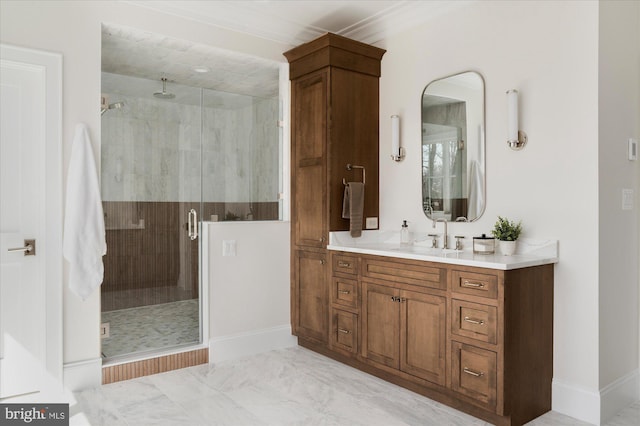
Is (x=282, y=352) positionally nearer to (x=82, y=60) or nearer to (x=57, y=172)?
(x=57, y=172)

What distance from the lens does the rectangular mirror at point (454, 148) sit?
10.1 feet

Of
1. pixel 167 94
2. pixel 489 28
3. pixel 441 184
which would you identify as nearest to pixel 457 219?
pixel 441 184

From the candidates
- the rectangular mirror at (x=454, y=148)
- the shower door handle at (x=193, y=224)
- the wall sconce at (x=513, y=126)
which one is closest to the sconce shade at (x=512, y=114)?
the wall sconce at (x=513, y=126)

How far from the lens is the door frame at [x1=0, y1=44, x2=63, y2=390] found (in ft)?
9.32

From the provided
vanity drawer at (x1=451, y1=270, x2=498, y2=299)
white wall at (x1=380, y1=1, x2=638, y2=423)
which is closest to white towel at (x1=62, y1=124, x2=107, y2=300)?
vanity drawer at (x1=451, y1=270, x2=498, y2=299)

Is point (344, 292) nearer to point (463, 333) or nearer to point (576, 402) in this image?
point (463, 333)

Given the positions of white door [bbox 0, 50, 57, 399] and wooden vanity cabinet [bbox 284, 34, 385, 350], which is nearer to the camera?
white door [bbox 0, 50, 57, 399]

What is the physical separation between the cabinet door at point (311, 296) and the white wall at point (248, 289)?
132 mm

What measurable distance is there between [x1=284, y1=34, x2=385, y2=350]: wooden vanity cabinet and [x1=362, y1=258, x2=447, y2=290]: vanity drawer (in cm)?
49

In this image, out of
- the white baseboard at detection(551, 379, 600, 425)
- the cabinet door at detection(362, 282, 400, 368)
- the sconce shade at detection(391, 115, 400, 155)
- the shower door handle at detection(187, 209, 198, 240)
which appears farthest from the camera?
the sconce shade at detection(391, 115, 400, 155)

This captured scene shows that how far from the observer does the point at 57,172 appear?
287cm

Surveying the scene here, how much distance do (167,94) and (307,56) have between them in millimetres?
1167

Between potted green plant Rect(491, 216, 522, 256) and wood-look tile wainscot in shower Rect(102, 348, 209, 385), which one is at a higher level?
potted green plant Rect(491, 216, 522, 256)

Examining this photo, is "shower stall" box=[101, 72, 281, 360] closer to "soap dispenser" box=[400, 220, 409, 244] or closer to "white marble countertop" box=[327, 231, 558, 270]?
"white marble countertop" box=[327, 231, 558, 270]
